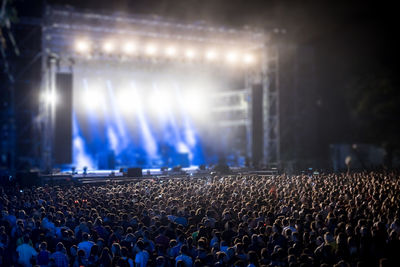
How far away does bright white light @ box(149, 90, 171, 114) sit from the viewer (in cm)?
3109

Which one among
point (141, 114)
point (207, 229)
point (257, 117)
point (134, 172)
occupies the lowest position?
point (207, 229)

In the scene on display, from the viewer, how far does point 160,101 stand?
31.3 meters

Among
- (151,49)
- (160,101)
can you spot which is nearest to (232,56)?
(151,49)

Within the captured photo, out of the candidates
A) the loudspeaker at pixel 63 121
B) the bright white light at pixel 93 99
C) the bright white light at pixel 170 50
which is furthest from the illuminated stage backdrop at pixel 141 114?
the bright white light at pixel 170 50

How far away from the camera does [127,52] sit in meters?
22.5

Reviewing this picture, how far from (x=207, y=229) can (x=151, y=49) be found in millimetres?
15967

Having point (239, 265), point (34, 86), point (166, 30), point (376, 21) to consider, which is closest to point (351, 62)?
point (376, 21)

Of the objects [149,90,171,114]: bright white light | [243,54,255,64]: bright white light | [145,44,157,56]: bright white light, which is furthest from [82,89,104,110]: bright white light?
[243,54,255,64]: bright white light

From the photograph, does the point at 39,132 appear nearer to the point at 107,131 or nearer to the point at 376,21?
the point at 107,131

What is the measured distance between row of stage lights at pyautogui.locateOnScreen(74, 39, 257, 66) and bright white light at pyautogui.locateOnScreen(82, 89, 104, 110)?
6.80m

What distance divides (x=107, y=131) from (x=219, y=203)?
1987 cm

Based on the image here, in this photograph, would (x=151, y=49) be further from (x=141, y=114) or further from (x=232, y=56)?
(x=141, y=114)

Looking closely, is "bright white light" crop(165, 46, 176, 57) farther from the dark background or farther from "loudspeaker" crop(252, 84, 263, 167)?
"loudspeaker" crop(252, 84, 263, 167)

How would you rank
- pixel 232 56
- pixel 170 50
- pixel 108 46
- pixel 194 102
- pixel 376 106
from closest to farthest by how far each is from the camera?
1. pixel 108 46
2. pixel 170 50
3. pixel 232 56
4. pixel 376 106
5. pixel 194 102
